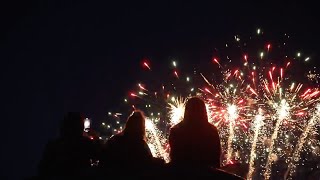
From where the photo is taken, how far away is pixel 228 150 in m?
27.6

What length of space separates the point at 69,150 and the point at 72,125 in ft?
1.03

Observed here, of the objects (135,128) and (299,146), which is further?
(299,146)

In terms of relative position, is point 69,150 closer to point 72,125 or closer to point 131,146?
point 72,125

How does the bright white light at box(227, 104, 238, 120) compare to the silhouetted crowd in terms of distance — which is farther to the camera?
the bright white light at box(227, 104, 238, 120)

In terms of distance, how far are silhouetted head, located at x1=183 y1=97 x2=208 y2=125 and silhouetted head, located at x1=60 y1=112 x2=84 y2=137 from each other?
1286 millimetres

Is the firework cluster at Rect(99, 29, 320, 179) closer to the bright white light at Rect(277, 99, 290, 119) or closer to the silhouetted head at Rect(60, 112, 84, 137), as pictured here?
the bright white light at Rect(277, 99, 290, 119)

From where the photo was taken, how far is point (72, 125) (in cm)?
568

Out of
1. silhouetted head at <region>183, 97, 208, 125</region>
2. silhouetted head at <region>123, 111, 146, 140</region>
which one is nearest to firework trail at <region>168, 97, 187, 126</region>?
silhouetted head at <region>123, 111, 146, 140</region>

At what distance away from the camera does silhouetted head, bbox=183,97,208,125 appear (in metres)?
5.23

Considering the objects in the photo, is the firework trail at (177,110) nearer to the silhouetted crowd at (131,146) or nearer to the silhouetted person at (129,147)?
the silhouetted crowd at (131,146)

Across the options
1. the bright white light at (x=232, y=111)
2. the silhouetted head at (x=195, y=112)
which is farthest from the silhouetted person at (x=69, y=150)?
the bright white light at (x=232, y=111)

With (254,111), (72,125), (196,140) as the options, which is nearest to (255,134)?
(254,111)

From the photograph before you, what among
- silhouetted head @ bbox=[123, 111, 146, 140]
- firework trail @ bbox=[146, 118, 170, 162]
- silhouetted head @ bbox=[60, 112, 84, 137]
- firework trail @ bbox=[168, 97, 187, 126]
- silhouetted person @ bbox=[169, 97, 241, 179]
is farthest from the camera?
firework trail @ bbox=[146, 118, 170, 162]

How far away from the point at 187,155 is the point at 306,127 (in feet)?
78.5
